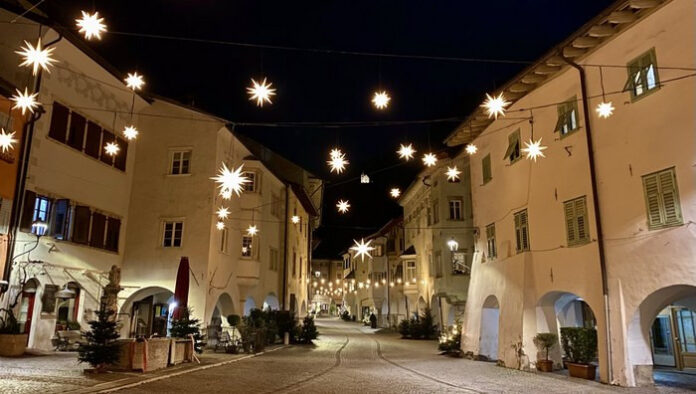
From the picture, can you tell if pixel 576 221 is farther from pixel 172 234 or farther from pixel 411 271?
pixel 411 271

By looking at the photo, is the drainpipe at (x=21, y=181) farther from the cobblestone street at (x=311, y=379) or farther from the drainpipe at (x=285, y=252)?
the drainpipe at (x=285, y=252)

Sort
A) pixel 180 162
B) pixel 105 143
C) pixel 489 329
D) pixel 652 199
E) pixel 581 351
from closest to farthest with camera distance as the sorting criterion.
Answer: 1. pixel 652 199
2. pixel 581 351
3. pixel 489 329
4. pixel 105 143
5. pixel 180 162

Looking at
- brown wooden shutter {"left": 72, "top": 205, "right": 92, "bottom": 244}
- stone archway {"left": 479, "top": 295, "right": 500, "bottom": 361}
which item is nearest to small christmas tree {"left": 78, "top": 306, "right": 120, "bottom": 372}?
brown wooden shutter {"left": 72, "top": 205, "right": 92, "bottom": 244}

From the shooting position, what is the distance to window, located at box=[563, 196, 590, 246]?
47.0 ft

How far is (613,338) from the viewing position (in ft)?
42.0

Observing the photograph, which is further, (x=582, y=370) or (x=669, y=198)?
(x=582, y=370)

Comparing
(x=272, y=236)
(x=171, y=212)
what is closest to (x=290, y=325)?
(x=272, y=236)

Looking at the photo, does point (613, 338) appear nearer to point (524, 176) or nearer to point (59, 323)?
point (524, 176)

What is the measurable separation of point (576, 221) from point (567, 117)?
320 cm

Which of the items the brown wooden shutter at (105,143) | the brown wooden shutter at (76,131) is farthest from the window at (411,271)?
the brown wooden shutter at (76,131)

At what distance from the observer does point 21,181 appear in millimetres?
16578

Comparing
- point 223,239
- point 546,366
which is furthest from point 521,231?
point 223,239

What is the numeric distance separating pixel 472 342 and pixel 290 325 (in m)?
11.5

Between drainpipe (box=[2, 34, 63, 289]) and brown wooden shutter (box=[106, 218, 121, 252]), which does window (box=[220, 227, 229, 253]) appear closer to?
brown wooden shutter (box=[106, 218, 121, 252])
